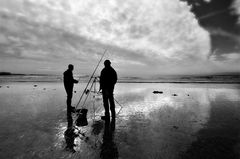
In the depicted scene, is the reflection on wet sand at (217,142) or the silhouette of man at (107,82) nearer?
the reflection on wet sand at (217,142)

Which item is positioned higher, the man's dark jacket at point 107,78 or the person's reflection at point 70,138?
the man's dark jacket at point 107,78

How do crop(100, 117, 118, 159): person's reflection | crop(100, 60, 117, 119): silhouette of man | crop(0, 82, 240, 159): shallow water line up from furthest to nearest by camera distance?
1. crop(100, 60, 117, 119): silhouette of man
2. crop(0, 82, 240, 159): shallow water
3. crop(100, 117, 118, 159): person's reflection

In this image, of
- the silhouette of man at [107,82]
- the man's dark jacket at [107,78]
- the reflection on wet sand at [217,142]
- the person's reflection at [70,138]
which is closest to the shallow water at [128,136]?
the reflection on wet sand at [217,142]

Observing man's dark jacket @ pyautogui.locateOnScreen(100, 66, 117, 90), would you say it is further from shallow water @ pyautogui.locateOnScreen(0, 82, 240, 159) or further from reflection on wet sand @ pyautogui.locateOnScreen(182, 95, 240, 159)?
reflection on wet sand @ pyautogui.locateOnScreen(182, 95, 240, 159)

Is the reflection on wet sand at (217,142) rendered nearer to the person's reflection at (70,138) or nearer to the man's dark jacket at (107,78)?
the person's reflection at (70,138)

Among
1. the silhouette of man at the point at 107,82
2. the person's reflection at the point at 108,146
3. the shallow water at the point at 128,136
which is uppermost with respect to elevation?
the silhouette of man at the point at 107,82

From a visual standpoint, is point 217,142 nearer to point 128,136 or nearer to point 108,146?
point 128,136

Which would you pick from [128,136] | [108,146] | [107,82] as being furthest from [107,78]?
[108,146]

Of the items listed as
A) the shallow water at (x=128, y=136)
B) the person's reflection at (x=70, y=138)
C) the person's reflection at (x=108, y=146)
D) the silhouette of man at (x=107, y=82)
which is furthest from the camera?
the silhouette of man at (x=107, y=82)

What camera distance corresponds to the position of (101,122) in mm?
5941

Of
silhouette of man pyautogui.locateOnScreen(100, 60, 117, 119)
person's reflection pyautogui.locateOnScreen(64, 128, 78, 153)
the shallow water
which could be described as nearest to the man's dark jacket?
silhouette of man pyautogui.locateOnScreen(100, 60, 117, 119)

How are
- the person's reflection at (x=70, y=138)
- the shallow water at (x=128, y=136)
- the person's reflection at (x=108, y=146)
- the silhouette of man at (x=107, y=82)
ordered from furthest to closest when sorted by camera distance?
the silhouette of man at (x=107, y=82) → the person's reflection at (x=70, y=138) → the shallow water at (x=128, y=136) → the person's reflection at (x=108, y=146)

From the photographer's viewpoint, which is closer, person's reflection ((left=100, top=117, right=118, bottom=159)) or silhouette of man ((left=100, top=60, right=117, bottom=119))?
person's reflection ((left=100, top=117, right=118, bottom=159))

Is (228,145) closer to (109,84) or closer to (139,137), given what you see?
(139,137)
